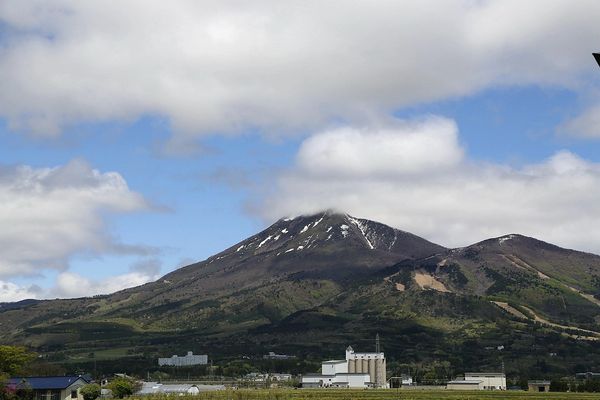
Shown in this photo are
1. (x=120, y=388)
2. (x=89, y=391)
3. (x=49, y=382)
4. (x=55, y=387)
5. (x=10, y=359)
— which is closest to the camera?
(x=10, y=359)

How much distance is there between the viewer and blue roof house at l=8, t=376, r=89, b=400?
126812mm

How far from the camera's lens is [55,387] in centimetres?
12731

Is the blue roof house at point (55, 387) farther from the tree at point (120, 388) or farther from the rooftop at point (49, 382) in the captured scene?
the tree at point (120, 388)

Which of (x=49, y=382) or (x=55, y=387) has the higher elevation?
(x=49, y=382)

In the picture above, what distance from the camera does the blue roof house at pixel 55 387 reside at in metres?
127

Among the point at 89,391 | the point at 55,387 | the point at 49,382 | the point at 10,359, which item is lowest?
the point at 89,391

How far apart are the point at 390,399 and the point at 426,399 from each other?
6.14m

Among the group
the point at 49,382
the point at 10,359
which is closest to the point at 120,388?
the point at 49,382

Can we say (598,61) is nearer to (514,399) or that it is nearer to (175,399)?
(175,399)

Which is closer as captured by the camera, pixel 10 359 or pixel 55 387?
pixel 10 359

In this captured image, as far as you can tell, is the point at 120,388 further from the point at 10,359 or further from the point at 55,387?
the point at 10,359

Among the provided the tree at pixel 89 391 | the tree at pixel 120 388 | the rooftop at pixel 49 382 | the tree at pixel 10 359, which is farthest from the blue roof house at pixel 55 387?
the tree at pixel 10 359

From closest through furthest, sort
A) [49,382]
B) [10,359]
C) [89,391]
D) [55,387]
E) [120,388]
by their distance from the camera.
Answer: [10,359]
[89,391]
[55,387]
[49,382]
[120,388]

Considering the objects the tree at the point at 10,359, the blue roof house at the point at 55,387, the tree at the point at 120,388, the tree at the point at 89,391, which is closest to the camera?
the tree at the point at 10,359
